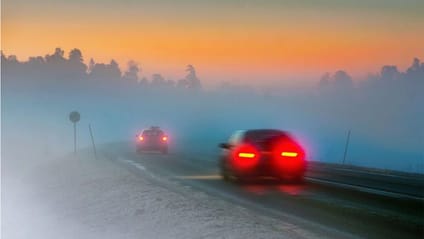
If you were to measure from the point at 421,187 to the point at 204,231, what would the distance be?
10.2 metres

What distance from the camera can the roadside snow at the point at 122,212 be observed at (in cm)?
1401

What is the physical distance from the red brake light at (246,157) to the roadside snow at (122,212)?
203 centimetres

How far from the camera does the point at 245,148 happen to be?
2311 cm

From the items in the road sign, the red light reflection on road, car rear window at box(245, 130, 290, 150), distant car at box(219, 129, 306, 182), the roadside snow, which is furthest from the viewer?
the road sign

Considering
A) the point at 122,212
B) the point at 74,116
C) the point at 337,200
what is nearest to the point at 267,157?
the point at 337,200

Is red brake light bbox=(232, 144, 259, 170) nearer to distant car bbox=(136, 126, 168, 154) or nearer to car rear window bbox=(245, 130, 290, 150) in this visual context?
car rear window bbox=(245, 130, 290, 150)

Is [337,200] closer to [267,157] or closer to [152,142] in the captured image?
[267,157]

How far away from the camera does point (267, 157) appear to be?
75.0ft

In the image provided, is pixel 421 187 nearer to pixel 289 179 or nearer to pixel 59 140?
pixel 289 179

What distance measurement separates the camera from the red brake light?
23.0m

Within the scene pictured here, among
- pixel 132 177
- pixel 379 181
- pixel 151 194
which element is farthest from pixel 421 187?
pixel 132 177

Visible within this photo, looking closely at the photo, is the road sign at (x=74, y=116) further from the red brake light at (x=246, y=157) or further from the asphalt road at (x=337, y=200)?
the red brake light at (x=246, y=157)

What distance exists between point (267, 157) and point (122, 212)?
6.13m

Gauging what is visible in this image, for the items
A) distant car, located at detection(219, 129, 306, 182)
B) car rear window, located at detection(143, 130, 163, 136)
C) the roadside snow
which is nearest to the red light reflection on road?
distant car, located at detection(219, 129, 306, 182)
